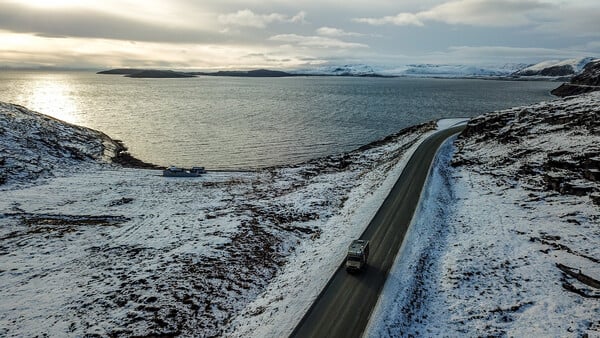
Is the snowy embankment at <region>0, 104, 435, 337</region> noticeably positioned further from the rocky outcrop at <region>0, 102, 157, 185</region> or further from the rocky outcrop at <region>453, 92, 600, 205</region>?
the rocky outcrop at <region>453, 92, 600, 205</region>

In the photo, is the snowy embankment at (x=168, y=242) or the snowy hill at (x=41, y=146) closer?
the snowy embankment at (x=168, y=242)

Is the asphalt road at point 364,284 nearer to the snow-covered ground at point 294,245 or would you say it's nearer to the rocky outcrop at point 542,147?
the snow-covered ground at point 294,245

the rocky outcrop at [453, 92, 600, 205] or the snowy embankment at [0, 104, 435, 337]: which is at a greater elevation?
the rocky outcrop at [453, 92, 600, 205]

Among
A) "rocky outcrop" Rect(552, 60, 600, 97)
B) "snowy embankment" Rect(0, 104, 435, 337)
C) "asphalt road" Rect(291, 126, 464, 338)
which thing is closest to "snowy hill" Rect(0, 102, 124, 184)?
"snowy embankment" Rect(0, 104, 435, 337)

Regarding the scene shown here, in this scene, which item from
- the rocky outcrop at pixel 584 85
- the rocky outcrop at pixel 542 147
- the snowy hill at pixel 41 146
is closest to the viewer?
the rocky outcrop at pixel 542 147

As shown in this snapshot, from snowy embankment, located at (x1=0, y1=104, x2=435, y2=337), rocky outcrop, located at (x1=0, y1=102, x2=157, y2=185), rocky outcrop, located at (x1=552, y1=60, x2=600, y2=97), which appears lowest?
snowy embankment, located at (x1=0, y1=104, x2=435, y2=337)

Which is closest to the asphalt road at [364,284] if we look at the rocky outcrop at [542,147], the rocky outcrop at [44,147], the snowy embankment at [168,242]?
the snowy embankment at [168,242]

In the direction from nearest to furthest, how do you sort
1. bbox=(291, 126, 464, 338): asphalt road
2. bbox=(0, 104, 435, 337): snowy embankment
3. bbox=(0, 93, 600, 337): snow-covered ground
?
1. bbox=(291, 126, 464, 338): asphalt road
2. bbox=(0, 93, 600, 337): snow-covered ground
3. bbox=(0, 104, 435, 337): snowy embankment

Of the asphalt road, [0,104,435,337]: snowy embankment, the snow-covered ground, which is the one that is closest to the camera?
the asphalt road
